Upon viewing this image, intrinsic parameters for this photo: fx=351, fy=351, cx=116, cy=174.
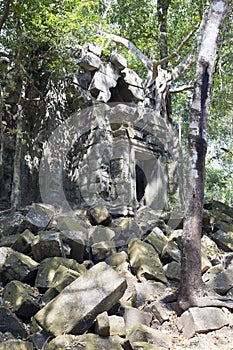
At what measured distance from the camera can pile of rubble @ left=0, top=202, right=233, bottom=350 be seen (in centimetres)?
353

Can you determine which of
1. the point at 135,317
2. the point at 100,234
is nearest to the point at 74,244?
the point at 100,234

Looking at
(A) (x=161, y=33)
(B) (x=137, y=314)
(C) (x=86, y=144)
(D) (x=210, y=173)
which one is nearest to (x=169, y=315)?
(B) (x=137, y=314)

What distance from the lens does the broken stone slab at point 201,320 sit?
3.91 m

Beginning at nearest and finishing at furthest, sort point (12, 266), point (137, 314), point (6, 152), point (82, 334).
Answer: point (82, 334) → point (137, 314) → point (12, 266) → point (6, 152)

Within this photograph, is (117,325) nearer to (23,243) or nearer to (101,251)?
(101,251)

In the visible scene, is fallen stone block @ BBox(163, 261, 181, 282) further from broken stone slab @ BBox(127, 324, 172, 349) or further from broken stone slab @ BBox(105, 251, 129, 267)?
broken stone slab @ BBox(127, 324, 172, 349)

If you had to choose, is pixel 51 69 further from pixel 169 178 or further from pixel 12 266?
pixel 12 266

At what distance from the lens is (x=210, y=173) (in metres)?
20.2

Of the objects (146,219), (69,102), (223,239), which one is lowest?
(223,239)

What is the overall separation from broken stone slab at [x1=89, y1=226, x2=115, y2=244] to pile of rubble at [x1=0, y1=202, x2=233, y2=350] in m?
0.02

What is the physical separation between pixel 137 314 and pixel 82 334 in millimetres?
741

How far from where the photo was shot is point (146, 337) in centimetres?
350

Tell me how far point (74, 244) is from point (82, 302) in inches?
64.2

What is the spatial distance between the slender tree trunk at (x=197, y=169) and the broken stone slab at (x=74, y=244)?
1.62 meters
